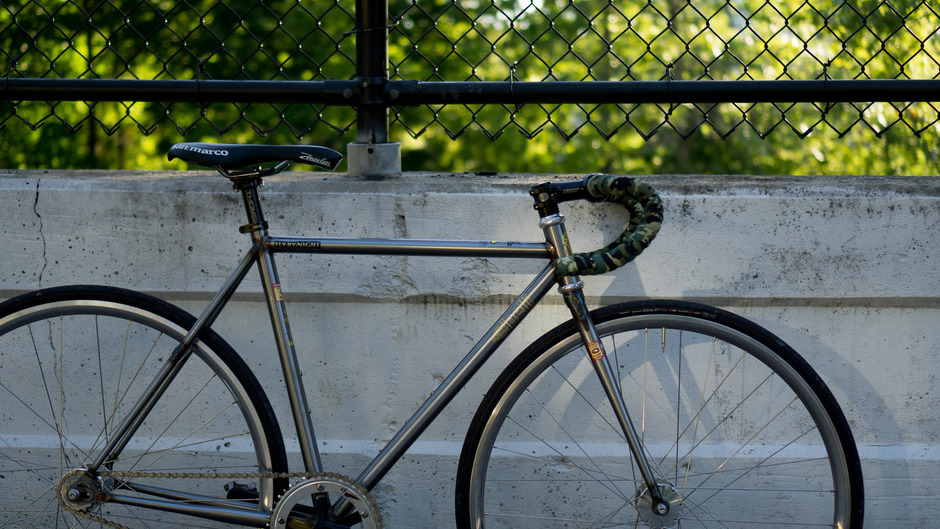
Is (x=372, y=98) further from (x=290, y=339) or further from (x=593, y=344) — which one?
(x=593, y=344)

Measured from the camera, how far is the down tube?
1.86m

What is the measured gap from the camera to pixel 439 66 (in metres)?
3.58

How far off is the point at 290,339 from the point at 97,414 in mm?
831

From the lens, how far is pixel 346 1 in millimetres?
6637

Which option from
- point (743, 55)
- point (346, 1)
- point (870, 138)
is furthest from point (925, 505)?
point (743, 55)

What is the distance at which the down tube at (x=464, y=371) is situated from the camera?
6.10ft

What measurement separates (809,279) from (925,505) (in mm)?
790

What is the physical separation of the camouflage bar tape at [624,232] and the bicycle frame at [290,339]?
1.9 inches

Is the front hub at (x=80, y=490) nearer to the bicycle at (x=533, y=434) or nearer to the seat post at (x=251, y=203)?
the bicycle at (x=533, y=434)

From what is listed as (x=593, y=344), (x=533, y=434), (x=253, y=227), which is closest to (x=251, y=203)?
(x=253, y=227)

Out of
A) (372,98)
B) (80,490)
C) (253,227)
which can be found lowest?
(80,490)

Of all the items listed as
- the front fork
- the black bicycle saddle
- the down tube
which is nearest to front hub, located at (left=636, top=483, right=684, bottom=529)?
the front fork

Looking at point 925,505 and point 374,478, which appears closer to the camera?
point 374,478

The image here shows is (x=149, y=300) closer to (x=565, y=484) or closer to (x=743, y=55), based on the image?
(x=565, y=484)
